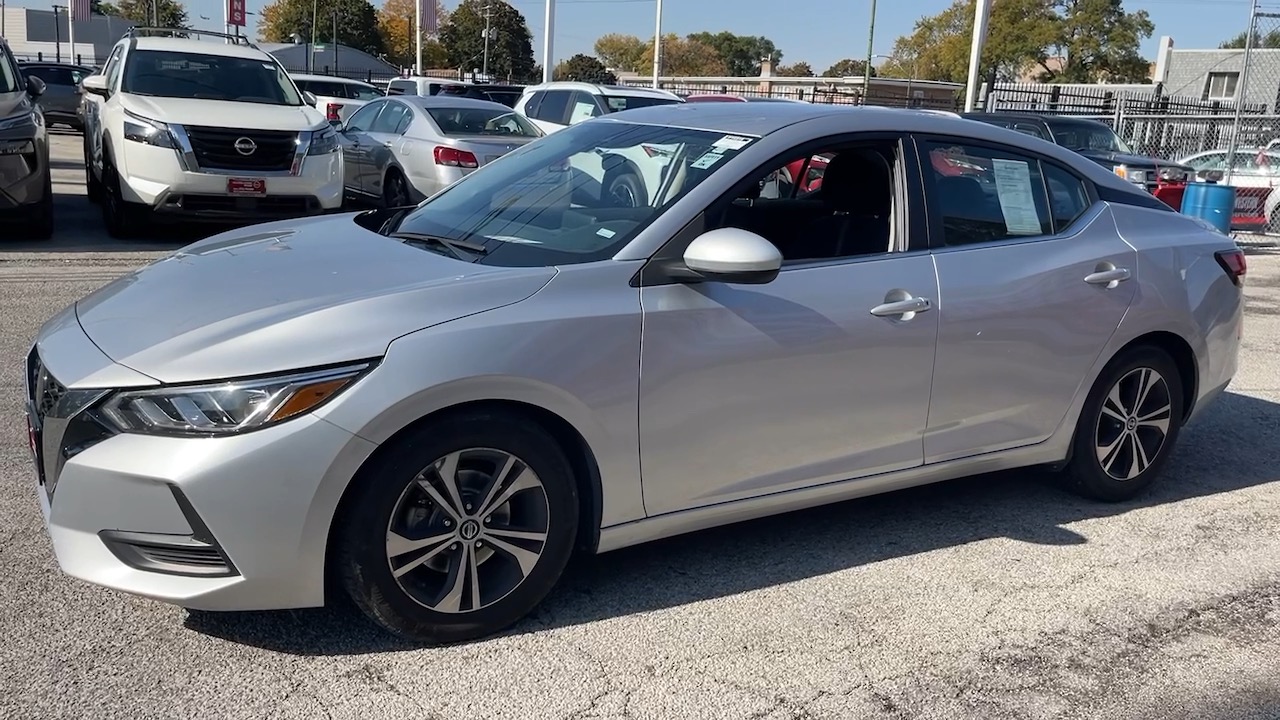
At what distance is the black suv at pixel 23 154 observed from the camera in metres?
9.27

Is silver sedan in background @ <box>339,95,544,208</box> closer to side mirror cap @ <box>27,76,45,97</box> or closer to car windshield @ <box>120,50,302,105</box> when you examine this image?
car windshield @ <box>120,50,302,105</box>

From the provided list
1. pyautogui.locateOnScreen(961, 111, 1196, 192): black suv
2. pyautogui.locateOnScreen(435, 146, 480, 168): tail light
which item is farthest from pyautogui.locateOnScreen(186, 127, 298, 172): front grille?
pyautogui.locateOnScreen(961, 111, 1196, 192): black suv

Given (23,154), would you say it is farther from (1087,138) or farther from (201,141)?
(1087,138)

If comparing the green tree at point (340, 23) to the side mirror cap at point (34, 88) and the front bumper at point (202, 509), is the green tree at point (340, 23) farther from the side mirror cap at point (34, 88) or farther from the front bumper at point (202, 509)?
the front bumper at point (202, 509)

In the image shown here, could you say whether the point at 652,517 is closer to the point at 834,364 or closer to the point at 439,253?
the point at 834,364

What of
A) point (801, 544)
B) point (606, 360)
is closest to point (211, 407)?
point (606, 360)

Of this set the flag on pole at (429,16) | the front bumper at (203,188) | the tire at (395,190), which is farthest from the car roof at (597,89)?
the flag on pole at (429,16)

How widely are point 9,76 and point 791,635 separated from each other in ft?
31.8

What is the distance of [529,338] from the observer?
3.30m

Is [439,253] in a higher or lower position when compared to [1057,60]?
lower

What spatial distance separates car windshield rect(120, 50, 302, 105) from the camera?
10.9 meters

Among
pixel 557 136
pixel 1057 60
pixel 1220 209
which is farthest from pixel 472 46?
pixel 557 136

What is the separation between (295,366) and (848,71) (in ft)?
435

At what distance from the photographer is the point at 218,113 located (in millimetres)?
10367
